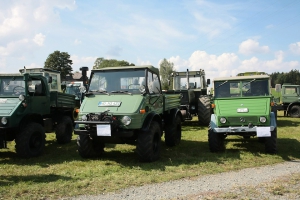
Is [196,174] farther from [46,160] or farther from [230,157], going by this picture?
[46,160]

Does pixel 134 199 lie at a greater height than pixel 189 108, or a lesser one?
lesser

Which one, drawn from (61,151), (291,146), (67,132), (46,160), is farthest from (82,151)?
(291,146)

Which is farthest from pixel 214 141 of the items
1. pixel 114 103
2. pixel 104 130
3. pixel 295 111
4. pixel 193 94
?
pixel 295 111

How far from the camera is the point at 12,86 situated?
784 cm

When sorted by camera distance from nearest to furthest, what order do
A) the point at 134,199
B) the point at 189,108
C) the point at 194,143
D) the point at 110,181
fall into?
the point at 134,199, the point at 110,181, the point at 194,143, the point at 189,108

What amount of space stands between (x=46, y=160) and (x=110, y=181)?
2.64 metres

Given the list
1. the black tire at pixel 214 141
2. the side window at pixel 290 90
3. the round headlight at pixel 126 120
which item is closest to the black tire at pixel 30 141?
the round headlight at pixel 126 120

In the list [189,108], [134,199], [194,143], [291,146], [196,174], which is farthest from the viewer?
[189,108]

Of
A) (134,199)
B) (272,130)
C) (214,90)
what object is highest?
(214,90)

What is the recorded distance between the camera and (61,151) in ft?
27.1

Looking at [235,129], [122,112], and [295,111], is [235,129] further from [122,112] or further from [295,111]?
[295,111]

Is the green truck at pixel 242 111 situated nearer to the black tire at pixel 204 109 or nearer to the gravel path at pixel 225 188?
the gravel path at pixel 225 188

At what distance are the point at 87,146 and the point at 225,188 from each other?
3341 mm

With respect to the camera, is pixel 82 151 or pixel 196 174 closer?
pixel 196 174
